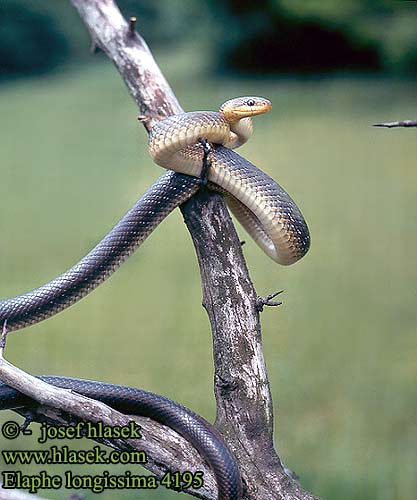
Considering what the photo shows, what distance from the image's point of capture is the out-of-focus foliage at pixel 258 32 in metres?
11.0

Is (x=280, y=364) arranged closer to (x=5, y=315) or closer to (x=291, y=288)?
(x=291, y=288)

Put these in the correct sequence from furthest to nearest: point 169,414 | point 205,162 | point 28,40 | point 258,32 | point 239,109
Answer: point 28,40 → point 258,32 → point 239,109 → point 205,162 → point 169,414

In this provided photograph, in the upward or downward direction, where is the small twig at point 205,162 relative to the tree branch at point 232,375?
upward

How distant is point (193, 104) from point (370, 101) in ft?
7.68

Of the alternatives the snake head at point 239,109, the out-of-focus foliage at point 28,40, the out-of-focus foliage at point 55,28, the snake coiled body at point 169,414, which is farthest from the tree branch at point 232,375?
the out-of-focus foliage at point 28,40

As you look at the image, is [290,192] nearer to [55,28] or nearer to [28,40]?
[28,40]

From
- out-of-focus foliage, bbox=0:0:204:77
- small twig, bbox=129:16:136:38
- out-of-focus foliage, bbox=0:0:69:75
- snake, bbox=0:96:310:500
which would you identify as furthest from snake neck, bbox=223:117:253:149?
out-of-focus foliage, bbox=0:0:69:75

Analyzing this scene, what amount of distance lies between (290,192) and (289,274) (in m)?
1.72

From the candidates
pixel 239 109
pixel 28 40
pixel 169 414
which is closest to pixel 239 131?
pixel 239 109

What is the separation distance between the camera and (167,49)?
50.2 feet

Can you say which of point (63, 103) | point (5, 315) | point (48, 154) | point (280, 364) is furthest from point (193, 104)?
point (5, 315)

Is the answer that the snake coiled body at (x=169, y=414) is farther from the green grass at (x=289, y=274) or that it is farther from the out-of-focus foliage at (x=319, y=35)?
the out-of-focus foliage at (x=319, y=35)

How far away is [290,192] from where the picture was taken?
748cm

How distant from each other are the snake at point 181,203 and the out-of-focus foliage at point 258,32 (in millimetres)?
8519
